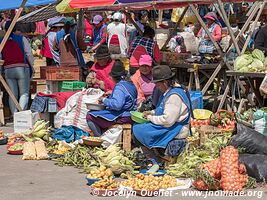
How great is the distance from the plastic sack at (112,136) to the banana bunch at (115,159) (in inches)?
12.5

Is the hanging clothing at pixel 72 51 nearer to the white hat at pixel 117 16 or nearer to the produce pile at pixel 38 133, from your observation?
the produce pile at pixel 38 133

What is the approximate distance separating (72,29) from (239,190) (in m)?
6.63

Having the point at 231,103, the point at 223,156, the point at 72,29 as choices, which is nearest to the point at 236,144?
the point at 223,156

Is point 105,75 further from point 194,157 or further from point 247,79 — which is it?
point 194,157

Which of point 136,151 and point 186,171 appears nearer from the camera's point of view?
point 186,171

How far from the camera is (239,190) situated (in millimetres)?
7316

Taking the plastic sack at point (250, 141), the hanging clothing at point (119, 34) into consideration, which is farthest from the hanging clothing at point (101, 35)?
the plastic sack at point (250, 141)

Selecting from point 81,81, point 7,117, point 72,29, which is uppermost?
point 72,29

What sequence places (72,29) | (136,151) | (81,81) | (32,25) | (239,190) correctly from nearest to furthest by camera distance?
1. (239,190)
2. (136,151)
3. (81,81)
4. (72,29)
5. (32,25)

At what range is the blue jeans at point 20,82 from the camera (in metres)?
12.6

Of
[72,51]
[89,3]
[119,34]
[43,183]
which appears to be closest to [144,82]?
[89,3]

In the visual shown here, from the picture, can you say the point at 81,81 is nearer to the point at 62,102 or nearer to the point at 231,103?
the point at 62,102

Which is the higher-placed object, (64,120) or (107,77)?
(107,77)

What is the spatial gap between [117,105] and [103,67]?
5.24ft
